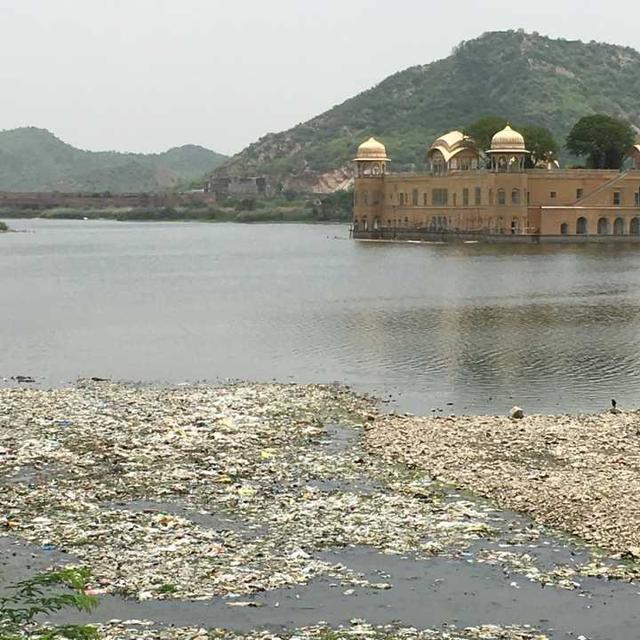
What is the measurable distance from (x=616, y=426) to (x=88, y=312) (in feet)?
98.0

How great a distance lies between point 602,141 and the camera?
10594 cm

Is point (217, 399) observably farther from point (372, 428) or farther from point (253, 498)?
point (253, 498)

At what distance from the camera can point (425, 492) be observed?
17.2m

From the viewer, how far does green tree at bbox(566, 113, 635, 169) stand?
105875 mm

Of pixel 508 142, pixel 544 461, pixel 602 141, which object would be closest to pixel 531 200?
pixel 508 142

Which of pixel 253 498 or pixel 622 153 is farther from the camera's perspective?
pixel 622 153

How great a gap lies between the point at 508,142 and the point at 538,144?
37.0ft

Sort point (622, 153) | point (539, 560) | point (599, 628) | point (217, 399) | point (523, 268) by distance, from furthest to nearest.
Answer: point (622, 153), point (523, 268), point (217, 399), point (539, 560), point (599, 628)

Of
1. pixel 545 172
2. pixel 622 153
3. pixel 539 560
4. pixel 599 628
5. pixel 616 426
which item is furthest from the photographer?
pixel 622 153

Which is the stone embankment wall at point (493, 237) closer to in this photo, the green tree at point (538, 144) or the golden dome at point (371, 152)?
the golden dome at point (371, 152)

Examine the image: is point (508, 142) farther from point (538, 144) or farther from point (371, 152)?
point (371, 152)

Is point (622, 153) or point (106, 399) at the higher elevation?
point (622, 153)

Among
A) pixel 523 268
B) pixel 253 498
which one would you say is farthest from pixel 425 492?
pixel 523 268

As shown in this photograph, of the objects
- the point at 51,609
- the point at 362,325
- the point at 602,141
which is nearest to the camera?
the point at 51,609
